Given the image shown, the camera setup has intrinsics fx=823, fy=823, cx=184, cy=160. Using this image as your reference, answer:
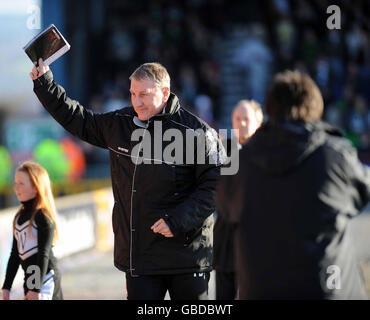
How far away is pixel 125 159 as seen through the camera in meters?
4.54

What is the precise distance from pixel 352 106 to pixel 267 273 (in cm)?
1448

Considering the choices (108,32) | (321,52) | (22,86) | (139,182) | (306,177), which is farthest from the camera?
(108,32)

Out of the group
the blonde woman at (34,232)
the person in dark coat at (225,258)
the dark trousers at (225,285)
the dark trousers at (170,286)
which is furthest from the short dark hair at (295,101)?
the dark trousers at (225,285)

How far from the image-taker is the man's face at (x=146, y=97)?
446 cm

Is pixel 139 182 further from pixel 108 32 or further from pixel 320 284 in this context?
pixel 108 32

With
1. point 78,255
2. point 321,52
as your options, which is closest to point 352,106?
point 321,52

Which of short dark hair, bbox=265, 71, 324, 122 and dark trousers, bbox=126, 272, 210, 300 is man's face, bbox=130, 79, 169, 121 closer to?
dark trousers, bbox=126, 272, 210, 300

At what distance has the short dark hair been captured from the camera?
3.50m

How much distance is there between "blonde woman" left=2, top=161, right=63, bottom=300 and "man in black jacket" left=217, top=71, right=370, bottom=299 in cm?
194

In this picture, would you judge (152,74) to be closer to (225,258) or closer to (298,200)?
(298,200)

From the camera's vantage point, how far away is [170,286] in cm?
456

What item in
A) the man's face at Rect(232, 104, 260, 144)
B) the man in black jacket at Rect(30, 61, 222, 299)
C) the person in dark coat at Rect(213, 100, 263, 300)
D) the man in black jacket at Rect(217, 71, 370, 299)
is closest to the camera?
the man in black jacket at Rect(217, 71, 370, 299)

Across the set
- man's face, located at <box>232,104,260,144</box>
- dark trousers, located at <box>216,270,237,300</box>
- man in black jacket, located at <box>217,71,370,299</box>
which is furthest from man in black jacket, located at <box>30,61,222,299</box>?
man's face, located at <box>232,104,260,144</box>

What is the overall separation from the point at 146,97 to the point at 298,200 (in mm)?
1358
